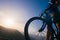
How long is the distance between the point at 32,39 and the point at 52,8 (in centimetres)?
177

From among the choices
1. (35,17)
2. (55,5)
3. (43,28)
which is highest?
(55,5)

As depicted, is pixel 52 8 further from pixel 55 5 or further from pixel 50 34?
pixel 50 34

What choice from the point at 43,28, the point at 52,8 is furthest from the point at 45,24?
the point at 52,8

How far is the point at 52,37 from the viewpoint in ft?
27.3

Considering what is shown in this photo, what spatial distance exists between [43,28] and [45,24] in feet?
0.71

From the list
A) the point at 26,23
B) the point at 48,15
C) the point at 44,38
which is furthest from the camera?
the point at 44,38

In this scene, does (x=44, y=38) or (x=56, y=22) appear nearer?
(x=56, y=22)

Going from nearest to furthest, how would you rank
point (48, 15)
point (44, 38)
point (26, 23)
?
point (26, 23) → point (48, 15) → point (44, 38)

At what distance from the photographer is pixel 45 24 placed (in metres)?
8.35

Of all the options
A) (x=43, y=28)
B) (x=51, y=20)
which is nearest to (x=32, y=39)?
(x=43, y=28)

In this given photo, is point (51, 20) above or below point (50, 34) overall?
above

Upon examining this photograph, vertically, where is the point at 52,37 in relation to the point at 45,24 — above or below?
below

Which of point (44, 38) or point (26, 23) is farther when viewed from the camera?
point (44, 38)

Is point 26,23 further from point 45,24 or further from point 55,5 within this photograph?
point 55,5
